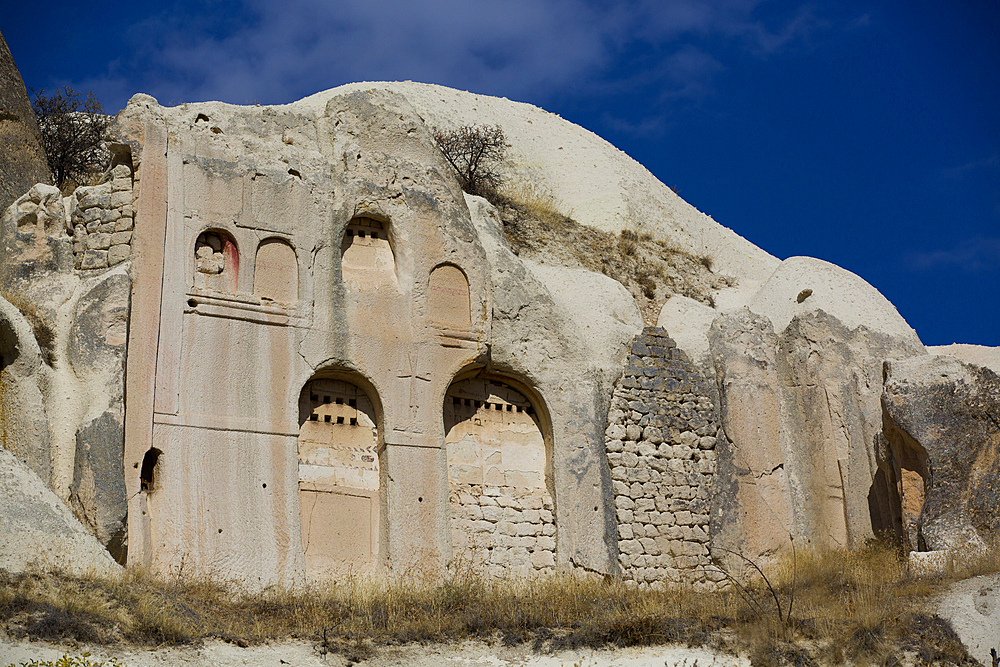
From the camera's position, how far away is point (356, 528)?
44.1ft

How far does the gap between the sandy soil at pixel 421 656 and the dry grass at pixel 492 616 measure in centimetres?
11

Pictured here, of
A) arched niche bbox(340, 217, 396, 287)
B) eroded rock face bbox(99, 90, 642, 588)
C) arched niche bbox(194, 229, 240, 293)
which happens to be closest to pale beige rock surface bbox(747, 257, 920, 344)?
eroded rock face bbox(99, 90, 642, 588)

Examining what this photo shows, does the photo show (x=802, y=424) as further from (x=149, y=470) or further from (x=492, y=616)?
(x=149, y=470)

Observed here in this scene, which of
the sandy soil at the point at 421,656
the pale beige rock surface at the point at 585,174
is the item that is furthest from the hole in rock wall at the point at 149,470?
the pale beige rock surface at the point at 585,174

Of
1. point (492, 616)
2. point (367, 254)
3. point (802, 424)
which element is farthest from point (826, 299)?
point (492, 616)

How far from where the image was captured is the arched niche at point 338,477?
13.2 m

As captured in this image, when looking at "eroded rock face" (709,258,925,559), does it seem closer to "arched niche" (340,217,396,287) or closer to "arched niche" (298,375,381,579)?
"arched niche" (298,375,381,579)

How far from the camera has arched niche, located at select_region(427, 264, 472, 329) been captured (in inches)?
567

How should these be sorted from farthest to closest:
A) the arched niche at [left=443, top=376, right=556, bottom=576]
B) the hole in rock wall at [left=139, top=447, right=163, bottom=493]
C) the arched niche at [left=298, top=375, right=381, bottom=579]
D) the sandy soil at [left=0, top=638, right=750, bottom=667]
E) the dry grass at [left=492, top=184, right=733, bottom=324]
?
the dry grass at [left=492, top=184, right=733, bottom=324], the arched niche at [left=443, top=376, right=556, bottom=576], the arched niche at [left=298, top=375, right=381, bottom=579], the hole in rock wall at [left=139, top=447, right=163, bottom=493], the sandy soil at [left=0, top=638, right=750, bottom=667]

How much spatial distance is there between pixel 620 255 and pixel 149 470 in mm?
8806

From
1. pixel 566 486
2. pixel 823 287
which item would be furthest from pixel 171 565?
pixel 823 287

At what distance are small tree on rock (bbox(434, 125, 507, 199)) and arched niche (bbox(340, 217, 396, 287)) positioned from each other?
4.55 metres

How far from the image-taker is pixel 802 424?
16203 mm

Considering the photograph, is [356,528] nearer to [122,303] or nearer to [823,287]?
[122,303]
